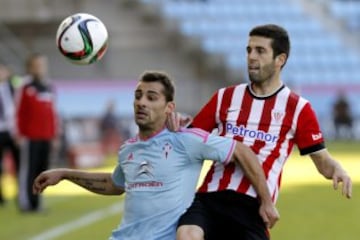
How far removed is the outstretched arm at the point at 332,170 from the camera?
6645 mm

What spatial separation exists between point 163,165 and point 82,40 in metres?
1.36

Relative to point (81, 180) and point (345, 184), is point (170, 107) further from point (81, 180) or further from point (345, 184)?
point (345, 184)

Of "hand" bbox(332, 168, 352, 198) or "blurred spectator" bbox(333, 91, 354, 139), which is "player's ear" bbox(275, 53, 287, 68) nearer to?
"hand" bbox(332, 168, 352, 198)

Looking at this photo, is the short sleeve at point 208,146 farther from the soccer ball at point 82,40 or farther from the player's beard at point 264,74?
the soccer ball at point 82,40

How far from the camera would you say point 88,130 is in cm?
2628

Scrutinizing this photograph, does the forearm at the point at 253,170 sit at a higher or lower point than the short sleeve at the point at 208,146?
lower

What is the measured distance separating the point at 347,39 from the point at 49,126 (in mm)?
23100

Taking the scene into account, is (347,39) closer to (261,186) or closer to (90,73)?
(90,73)

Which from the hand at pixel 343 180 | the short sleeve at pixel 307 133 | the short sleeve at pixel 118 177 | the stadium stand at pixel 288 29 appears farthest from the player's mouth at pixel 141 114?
the stadium stand at pixel 288 29

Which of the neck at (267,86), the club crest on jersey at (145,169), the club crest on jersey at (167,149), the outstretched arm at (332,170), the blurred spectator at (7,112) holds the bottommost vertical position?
the blurred spectator at (7,112)

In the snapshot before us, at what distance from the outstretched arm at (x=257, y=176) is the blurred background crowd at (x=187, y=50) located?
22.0 metres

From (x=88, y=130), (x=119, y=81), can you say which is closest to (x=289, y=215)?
(x=88, y=130)

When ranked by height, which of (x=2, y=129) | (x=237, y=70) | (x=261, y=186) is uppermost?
(x=261, y=186)

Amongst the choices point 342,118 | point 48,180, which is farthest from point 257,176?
point 342,118
